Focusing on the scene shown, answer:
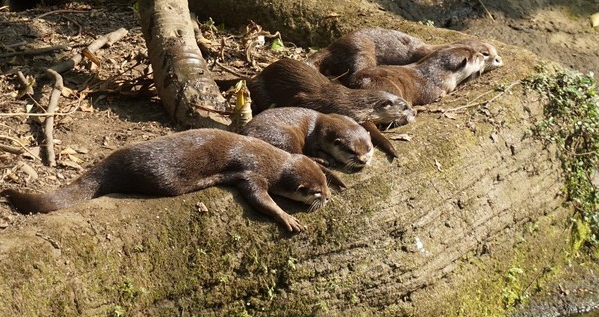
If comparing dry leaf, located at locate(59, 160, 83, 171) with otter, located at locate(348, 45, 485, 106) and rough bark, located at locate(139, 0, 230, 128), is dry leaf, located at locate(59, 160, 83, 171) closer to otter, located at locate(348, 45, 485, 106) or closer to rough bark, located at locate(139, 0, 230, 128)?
rough bark, located at locate(139, 0, 230, 128)

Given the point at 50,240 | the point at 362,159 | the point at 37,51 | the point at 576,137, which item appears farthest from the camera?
the point at 37,51

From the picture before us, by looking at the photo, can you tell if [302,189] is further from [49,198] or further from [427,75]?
[427,75]

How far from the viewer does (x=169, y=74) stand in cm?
591

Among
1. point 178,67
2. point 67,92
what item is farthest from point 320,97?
point 67,92

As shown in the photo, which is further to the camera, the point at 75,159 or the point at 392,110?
the point at 392,110

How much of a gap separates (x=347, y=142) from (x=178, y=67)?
1388mm

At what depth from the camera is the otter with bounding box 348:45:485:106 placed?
623cm

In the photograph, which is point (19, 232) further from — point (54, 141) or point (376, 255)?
point (376, 255)

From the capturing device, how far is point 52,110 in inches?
222

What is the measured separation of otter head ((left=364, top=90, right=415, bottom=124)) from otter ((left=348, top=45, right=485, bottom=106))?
13.5 inches

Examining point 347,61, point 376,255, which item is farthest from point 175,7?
point 376,255

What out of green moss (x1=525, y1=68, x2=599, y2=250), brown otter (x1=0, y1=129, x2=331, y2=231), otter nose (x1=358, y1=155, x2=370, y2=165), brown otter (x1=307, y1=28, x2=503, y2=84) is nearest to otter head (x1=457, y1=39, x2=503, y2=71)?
brown otter (x1=307, y1=28, x2=503, y2=84)

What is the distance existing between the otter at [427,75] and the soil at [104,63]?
0.97 meters

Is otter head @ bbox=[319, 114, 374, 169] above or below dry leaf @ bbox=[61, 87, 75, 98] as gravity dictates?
above
